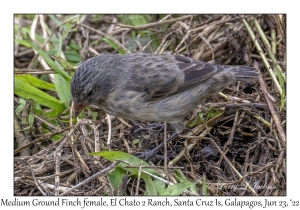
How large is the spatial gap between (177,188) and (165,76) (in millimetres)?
1484

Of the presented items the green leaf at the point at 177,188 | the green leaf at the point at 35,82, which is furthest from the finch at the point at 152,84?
the green leaf at the point at 35,82

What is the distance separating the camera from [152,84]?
5.73 m

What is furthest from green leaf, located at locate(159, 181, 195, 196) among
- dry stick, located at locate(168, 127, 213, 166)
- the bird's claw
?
the bird's claw

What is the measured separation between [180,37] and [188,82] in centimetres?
169

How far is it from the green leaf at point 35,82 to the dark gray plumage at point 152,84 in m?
1.18

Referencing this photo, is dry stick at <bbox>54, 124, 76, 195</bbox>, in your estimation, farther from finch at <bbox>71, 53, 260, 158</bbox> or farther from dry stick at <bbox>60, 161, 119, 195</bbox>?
finch at <bbox>71, 53, 260, 158</bbox>

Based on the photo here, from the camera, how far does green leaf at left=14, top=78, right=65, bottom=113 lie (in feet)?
20.7

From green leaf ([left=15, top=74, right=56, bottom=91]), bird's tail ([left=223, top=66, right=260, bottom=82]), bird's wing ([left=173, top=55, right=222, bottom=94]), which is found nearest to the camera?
bird's wing ([left=173, top=55, right=222, bottom=94])

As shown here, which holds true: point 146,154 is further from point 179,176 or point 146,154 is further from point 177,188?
point 177,188

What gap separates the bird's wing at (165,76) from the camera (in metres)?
5.72

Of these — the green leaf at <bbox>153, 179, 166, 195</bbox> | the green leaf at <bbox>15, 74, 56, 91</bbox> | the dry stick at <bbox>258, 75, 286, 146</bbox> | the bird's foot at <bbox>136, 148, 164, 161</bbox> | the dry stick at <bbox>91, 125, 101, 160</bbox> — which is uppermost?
the green leaf at <bbox>15, 74, 56, 91</bbox>

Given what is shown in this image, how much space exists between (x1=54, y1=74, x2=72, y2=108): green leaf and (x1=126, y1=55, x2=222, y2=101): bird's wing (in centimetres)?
110

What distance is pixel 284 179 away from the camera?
526 cm

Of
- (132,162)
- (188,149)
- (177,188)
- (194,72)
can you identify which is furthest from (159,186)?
(194,72)
